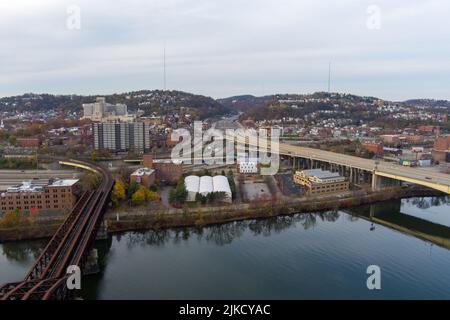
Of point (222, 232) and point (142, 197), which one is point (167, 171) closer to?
point (142, 197)

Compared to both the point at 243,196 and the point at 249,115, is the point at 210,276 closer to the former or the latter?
the point at 243,196

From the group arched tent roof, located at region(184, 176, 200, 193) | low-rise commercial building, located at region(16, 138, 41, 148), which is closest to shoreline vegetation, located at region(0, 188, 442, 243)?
arched tent roof, located at region(184, 176, 200, 193)

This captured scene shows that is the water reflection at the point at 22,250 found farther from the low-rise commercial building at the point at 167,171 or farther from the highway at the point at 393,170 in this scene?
the highway at the point at 393,170

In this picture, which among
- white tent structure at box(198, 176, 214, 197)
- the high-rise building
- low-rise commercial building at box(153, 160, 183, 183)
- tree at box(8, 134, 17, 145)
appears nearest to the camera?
white tent structure at box(198, 176, 214, 197)

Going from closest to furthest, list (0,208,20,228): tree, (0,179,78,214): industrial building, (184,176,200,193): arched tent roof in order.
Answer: (0,208,20,228): tree, (0,179,78,214): industrial building, (184,176,200,193): arched tent roof

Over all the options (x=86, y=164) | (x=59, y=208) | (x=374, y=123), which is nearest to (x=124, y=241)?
(x=59, y=208)

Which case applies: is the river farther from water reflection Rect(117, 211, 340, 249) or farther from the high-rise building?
the high-rise building
